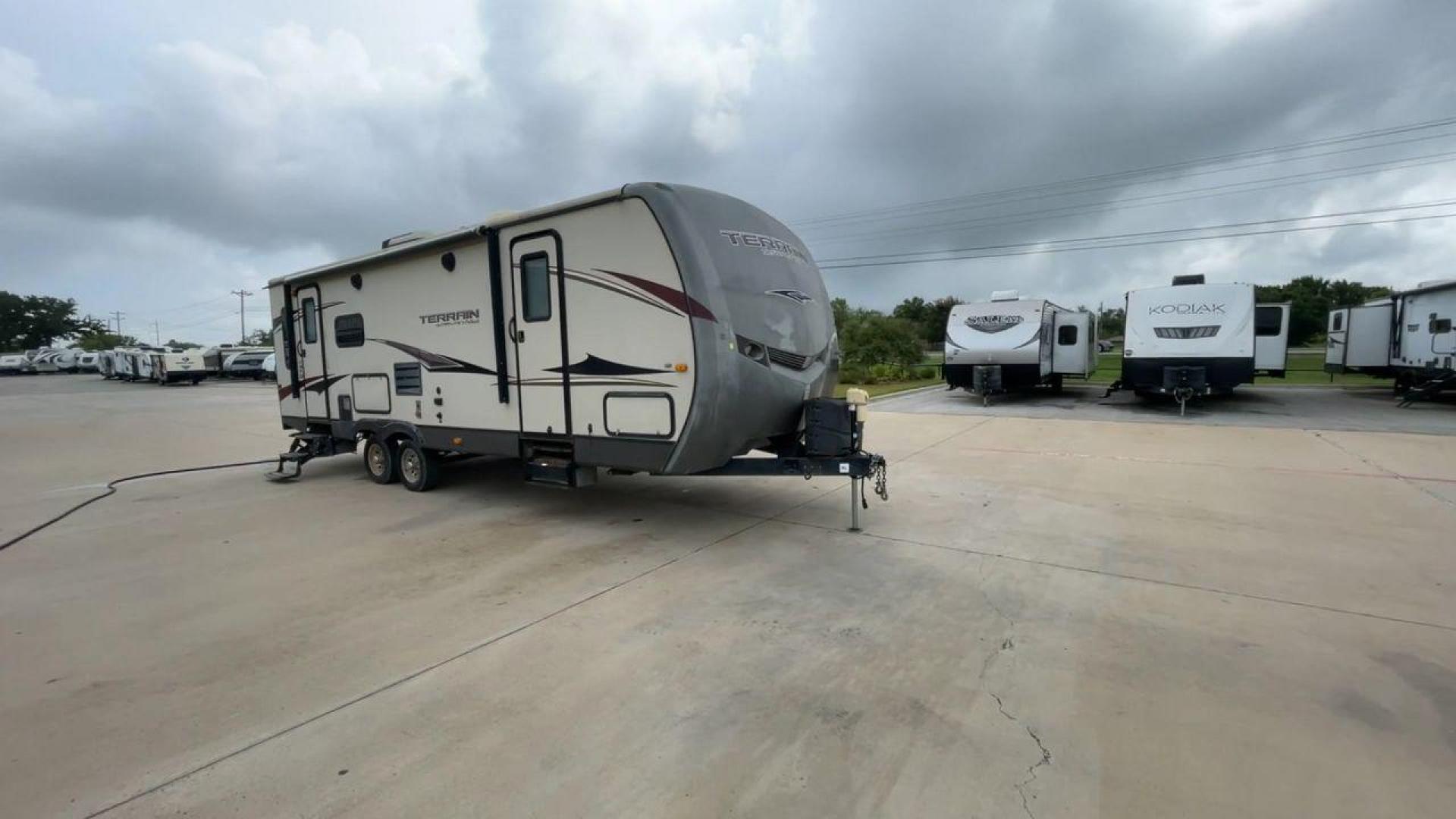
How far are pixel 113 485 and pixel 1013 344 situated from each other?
1772 centimetres

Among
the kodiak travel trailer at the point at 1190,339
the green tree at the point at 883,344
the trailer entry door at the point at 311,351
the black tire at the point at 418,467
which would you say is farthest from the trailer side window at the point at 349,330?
the green tree at the point at 883,344

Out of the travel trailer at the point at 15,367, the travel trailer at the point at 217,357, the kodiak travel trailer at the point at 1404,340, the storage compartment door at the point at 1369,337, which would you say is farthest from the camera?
the travel trailer at the point at 15,367

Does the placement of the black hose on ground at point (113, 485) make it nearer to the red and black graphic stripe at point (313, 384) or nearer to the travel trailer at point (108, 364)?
the red and black graphic stripe at point (313, 384)

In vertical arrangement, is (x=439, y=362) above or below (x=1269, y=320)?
below

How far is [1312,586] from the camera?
4578 millimetres

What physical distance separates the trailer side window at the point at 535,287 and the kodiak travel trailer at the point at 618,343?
14mm

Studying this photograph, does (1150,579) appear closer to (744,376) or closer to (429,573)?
(744,376)

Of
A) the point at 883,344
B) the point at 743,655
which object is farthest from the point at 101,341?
the point at 743,655

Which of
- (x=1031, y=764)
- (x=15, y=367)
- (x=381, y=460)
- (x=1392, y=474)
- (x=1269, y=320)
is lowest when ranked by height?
(x=1031, y=764)

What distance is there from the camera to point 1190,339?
47.9ft

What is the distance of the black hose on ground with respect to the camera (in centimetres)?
643

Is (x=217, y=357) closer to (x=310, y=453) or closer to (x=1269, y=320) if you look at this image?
(x=310, y=453)

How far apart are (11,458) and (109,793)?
13.1 m

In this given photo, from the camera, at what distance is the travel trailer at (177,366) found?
36562 mm
